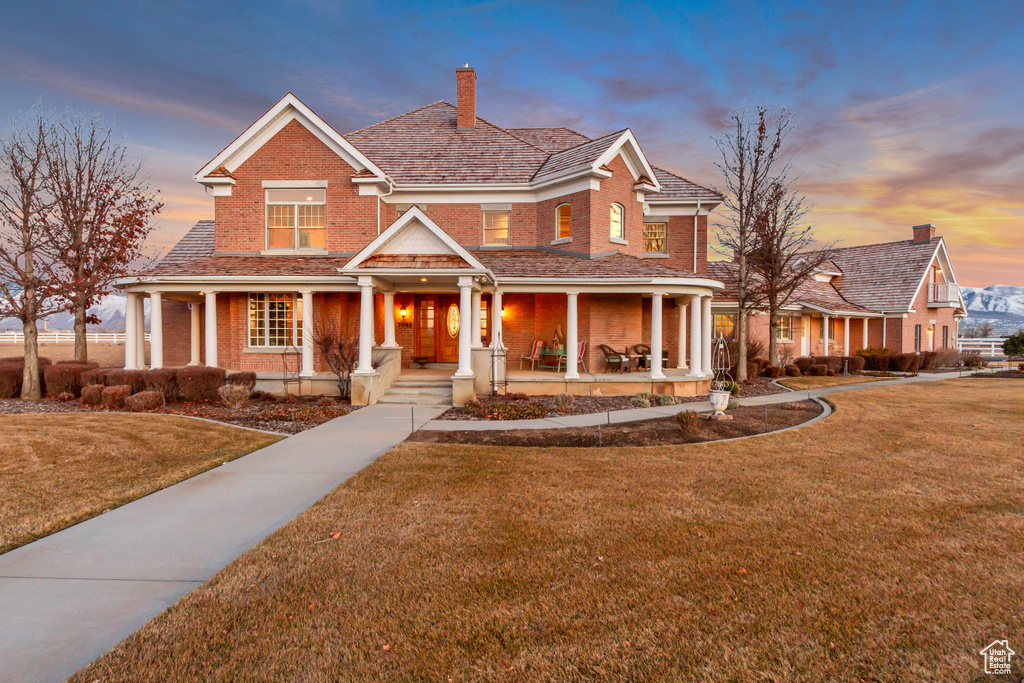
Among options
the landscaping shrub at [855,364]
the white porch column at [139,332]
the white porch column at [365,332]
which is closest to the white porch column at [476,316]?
the white porch column at [365,332]

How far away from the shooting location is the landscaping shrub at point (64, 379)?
45.9 ft

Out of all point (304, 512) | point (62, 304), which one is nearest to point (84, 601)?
point (304, 512)

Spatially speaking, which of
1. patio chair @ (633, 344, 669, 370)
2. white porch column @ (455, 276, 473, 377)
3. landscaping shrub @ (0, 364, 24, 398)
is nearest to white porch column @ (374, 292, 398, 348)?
white porch column @ (455, 276, 473, 377)

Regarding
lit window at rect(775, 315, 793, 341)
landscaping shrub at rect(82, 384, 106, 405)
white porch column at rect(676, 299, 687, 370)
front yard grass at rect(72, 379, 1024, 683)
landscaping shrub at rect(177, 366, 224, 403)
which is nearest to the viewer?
front yard grass at rect(72, 379, 1024, 683)

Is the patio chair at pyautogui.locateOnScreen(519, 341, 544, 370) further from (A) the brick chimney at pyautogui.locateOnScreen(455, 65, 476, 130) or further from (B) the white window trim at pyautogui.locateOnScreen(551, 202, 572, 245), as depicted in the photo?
(A) the brick chimney at pyautogui.locateOnScreen(455, 65, 476, 130)

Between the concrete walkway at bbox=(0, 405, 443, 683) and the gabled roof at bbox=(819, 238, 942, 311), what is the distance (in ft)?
109

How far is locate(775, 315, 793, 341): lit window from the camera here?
26.7 metres

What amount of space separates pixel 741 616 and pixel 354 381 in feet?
39.4

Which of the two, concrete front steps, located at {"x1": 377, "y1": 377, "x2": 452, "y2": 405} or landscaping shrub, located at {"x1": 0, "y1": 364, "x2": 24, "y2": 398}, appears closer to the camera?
landscaping shrub, located at {"x1": 0, "y1": 364, "x2": 24, "y2": 398}

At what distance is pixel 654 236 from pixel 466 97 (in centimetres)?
943

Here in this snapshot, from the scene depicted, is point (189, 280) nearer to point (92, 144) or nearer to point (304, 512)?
point (92, 144)

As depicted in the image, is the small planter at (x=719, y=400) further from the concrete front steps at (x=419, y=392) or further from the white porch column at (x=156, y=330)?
the white porch column at (x=156, y=330)

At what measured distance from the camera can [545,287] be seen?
52.1ft

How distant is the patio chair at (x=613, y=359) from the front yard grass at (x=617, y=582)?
10.1 m
